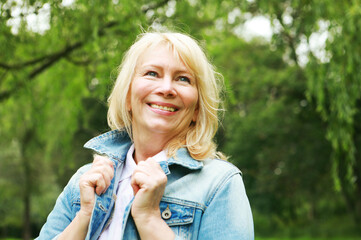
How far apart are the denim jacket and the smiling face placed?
120 mm

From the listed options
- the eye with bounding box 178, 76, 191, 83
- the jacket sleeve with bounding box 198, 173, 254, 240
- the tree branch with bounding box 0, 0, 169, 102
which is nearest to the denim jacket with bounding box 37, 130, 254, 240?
the jacket sleeve with bounding box 198, 173, 254, 240

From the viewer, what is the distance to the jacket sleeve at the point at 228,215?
1439 mm

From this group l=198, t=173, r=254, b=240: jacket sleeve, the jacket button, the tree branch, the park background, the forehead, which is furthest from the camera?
the tree branch

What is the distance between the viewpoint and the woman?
149 centimetres

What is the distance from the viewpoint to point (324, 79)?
15.0 feet

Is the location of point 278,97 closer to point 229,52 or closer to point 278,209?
point 229,52

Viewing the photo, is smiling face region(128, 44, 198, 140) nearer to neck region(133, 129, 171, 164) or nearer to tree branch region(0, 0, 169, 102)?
neck region(133, 129, 171, 164)

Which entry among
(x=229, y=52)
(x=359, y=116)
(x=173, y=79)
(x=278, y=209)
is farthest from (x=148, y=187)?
(x=278, y=209)

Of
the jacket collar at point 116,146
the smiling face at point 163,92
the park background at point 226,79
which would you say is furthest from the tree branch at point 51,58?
the smiling face at point 163,92

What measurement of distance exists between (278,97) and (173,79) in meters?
14.1

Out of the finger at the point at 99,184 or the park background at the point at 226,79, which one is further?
the park background at the point at 226,79

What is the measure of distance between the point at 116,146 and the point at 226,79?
2898 millimetres

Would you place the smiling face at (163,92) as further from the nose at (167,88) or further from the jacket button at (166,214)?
the jacket button at (166,214)

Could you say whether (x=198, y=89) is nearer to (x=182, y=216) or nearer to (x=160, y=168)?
(x=160, y=168)
